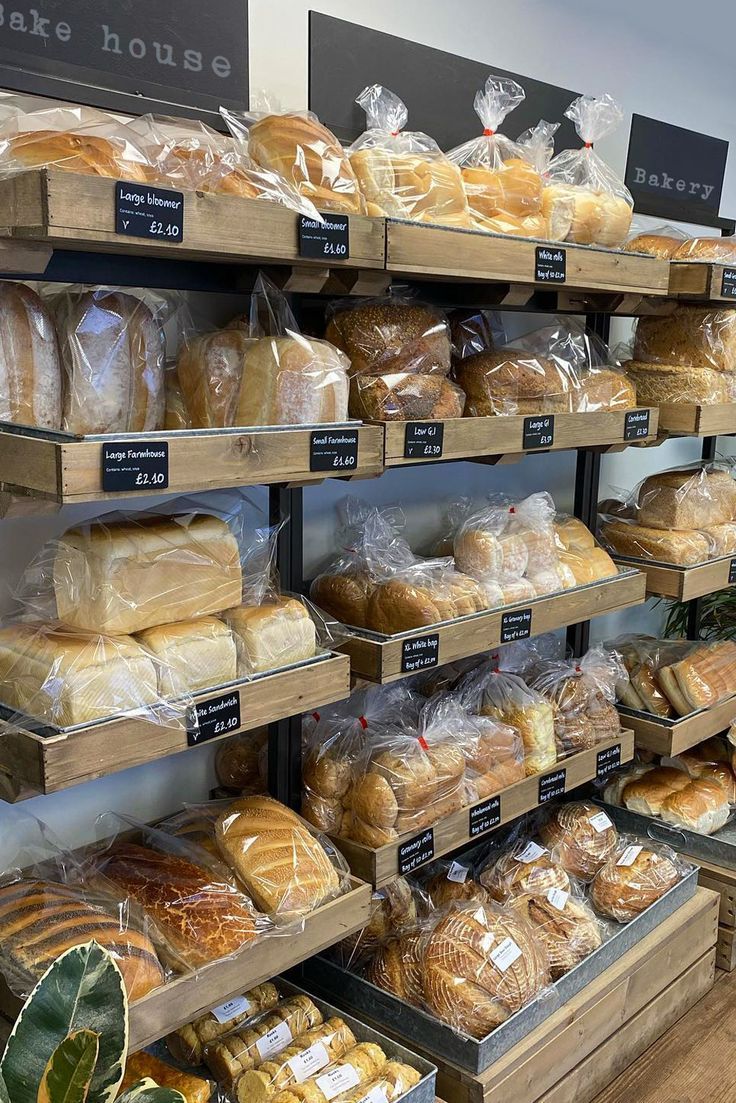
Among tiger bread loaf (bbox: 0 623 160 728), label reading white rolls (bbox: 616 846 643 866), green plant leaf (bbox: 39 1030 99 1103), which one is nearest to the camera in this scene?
green plant leaf (bbox: 39 1030 99 1103)

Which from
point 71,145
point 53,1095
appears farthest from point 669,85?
point 53,1095

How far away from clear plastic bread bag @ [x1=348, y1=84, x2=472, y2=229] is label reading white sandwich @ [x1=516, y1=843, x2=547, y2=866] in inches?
59.1

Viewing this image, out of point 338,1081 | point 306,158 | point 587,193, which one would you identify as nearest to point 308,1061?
point 338,1081

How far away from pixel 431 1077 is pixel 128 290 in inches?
59.7

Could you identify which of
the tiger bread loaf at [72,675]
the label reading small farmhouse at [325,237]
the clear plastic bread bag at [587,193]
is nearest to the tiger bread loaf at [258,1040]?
the tiger bread loaf at [72,675]

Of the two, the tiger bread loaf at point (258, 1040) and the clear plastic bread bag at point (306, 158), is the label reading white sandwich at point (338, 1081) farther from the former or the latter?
the clear plastic bread bag at point (306, 158)

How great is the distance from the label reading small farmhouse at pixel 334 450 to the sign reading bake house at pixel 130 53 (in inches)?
26.6

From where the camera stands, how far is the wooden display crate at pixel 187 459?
136cm

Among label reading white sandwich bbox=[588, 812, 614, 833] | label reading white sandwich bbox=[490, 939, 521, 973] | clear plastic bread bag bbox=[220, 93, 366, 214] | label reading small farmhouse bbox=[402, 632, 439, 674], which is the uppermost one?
clear plastic bread bag bbox=[220, 93, 366, 214]

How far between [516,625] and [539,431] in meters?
0.43

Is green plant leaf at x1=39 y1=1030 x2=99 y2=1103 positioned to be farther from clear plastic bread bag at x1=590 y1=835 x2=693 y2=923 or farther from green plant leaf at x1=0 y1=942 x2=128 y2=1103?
clear plastic bread bag at x1=590 y1=835 x2=693 y2=923

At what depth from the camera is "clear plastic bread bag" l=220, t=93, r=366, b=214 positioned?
5.52 feet

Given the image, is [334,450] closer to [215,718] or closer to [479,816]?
[215,718]

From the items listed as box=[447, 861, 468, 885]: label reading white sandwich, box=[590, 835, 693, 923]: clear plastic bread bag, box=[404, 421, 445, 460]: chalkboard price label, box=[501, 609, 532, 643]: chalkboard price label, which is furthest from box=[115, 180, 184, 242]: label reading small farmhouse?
A: box=[590, 835, 693, 923]: clear plastic bread bag
